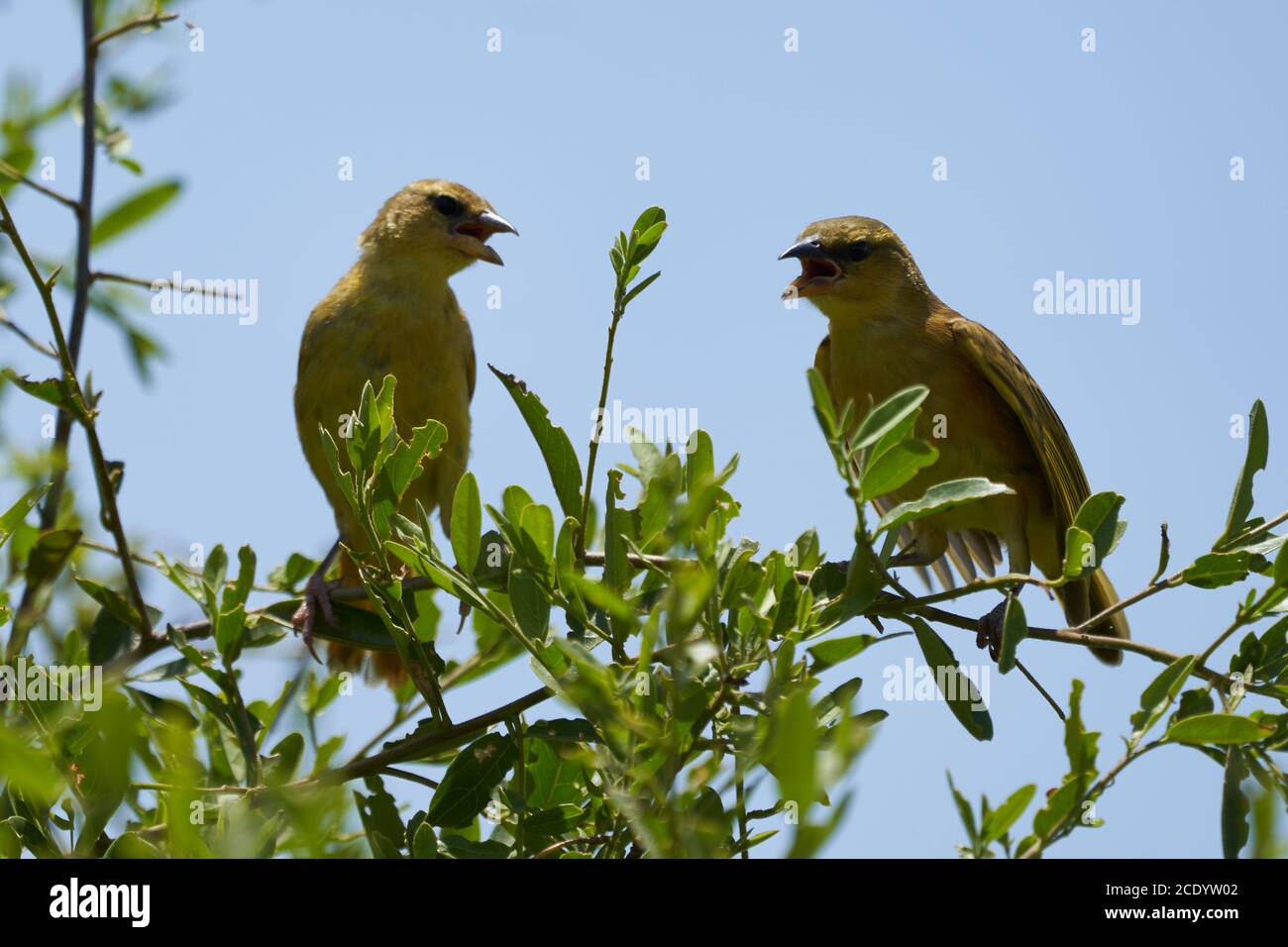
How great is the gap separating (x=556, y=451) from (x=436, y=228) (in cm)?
400

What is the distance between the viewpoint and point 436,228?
6113mm

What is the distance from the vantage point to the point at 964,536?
17.4ft

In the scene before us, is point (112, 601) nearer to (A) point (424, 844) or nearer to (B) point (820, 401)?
(A) point (424, 844)

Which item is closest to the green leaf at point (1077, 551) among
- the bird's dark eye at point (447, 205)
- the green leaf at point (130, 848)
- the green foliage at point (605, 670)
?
the green foliage at point (605, 670)

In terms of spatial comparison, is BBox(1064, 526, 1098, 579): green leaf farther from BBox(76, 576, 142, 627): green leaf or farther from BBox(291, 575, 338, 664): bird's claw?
BBox(76, 576, 142, 627): green leaf

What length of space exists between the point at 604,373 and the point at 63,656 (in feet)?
5.58

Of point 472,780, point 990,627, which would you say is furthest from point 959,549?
point 472,780

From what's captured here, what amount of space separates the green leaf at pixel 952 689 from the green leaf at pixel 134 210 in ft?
8.46

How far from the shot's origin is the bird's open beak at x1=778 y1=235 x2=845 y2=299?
495cm

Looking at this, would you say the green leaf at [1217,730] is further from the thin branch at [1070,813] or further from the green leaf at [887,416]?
the green leaf at [887,416]

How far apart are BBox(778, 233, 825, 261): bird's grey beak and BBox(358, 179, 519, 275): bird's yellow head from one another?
1464 millimetres
